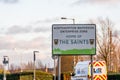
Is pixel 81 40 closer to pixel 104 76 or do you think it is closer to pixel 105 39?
pixel 104 76

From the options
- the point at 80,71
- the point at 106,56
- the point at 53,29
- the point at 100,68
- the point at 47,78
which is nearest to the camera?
the point at 53,29

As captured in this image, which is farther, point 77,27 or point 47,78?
point 47,78

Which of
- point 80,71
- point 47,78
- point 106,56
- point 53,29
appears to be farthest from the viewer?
point 47,78

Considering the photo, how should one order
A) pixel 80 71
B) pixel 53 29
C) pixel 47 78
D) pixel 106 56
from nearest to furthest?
pixel 53 29
pixel 80 71
pixel 106 56
pixel 47 78

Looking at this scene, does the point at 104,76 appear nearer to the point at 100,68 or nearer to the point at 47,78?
the point at 100,68

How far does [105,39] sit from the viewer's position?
5275 centimetres

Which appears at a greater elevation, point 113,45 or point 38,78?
point 113,45

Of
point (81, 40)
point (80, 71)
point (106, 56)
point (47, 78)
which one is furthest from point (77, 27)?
point (47, 78)

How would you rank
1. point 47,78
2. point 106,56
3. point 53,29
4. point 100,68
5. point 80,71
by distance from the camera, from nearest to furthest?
point 53,29 < point 100,68 < point 80,71 < point 106,56 < point 47,78

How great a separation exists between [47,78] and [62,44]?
44551 mm

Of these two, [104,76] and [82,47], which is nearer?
[82,47]

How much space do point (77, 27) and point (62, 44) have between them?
2.92ft

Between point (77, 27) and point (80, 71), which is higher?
point (77, 27)

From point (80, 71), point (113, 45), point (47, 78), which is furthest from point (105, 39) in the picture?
point (80, 71)
